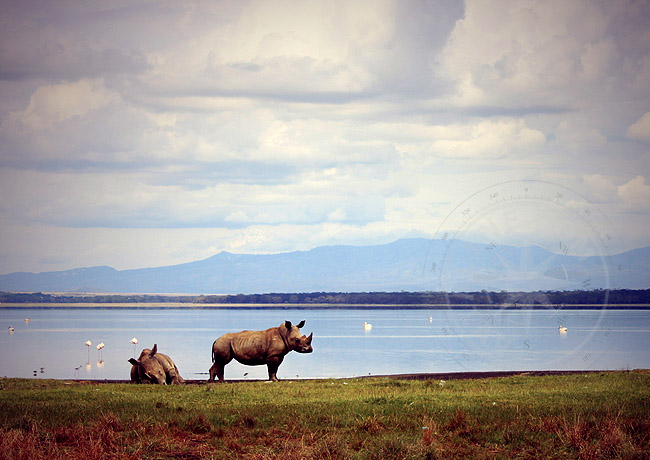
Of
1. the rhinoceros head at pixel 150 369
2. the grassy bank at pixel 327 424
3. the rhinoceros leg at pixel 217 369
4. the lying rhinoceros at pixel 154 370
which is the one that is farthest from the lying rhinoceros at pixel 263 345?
the grassy bank at pixel 327 424

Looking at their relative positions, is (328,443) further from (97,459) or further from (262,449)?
(97,459)

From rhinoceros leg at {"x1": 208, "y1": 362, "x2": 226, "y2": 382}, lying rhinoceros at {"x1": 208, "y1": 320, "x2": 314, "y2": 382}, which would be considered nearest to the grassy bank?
lying rhinoceros at {"x1": 208, "y1": 320, "x2": 314, "y2": 382}

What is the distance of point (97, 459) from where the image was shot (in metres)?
13.2

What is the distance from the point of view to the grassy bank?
13844 millimetres

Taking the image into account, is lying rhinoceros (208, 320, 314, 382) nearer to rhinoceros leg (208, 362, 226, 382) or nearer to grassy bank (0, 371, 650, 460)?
rhinoceros leg (208, 362, 226, 382)

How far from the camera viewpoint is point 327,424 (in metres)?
16.2

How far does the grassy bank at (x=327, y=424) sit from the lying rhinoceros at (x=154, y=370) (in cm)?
460

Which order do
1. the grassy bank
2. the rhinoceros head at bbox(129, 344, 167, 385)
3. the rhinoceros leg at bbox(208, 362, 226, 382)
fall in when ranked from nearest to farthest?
the grassy bank → the rhinoceros head at bbox(129, 344, 167, 385) → the rhinoceros leg at bbox(208, 362, 226, 382)

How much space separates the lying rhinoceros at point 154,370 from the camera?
88.5 feet

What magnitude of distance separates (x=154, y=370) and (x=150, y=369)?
0.14m

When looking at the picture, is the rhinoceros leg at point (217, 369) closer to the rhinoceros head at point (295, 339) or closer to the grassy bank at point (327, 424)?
the rhinoceros head at point (295, 339)

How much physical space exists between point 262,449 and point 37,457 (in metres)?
3.67

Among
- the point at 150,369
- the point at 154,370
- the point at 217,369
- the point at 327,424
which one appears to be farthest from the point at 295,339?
the point at 327,424

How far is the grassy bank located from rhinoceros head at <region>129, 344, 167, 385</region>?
4564 millimetres
